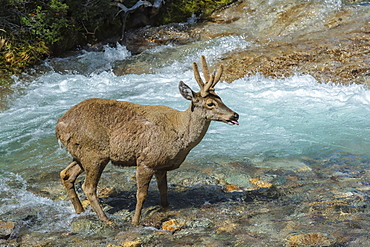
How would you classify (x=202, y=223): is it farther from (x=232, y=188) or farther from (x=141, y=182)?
(x=232, y=188)

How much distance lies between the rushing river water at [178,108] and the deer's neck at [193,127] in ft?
6.04

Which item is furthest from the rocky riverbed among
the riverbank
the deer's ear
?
the riverbank

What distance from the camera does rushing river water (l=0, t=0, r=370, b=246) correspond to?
695 centimetres

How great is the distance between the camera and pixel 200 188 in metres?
6.50

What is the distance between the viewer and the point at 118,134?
5309 millimetres

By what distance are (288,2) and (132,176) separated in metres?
11.7

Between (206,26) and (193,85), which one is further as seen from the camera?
(206,26)

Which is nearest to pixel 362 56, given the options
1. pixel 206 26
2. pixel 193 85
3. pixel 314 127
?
pixel 314 127

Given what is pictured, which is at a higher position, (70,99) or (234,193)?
(70,99)

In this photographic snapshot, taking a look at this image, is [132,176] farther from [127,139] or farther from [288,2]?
[288,2]

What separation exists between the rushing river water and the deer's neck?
72.5 inches

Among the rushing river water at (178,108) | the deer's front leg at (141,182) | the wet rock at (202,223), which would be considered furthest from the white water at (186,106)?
the wet rock at (202,223)

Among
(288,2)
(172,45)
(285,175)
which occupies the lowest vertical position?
(285,175)

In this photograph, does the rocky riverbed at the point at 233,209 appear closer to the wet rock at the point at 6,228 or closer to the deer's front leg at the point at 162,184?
the wet rock at the point at 6,228
